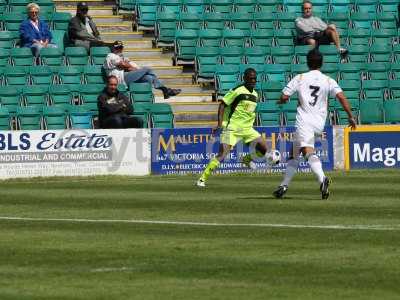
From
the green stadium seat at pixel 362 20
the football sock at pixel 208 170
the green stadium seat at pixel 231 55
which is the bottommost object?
the football sock at pixel 208 170

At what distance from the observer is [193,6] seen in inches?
1357

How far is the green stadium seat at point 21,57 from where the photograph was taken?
2977 centimetres

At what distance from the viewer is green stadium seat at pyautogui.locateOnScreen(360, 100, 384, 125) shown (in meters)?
30.9

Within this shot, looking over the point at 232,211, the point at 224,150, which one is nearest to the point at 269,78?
the point at 224,150

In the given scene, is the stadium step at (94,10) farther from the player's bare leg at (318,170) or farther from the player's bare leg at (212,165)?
the player's bare leg at (318,170)

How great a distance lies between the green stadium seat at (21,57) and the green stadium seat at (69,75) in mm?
753

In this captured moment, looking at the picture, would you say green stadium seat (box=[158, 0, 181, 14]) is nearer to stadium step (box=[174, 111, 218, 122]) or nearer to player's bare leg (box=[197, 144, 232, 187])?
stadium step (box=[174, 111, 218, 122])

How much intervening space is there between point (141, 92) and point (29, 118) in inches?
115

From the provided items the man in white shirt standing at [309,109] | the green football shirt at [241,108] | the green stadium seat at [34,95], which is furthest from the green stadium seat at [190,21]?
the man in white shirt standing at [309,109]

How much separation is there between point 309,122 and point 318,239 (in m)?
6.38

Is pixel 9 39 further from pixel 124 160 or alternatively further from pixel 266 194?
pixel 266 194

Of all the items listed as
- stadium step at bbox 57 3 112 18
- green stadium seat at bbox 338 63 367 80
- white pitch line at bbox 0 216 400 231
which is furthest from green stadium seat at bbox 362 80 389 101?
white pitch line at bbox 0 216 400 231

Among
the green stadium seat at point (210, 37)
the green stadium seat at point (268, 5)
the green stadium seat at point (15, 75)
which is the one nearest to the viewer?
the green stadium seat at point (15, 75)

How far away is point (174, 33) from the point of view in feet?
107
